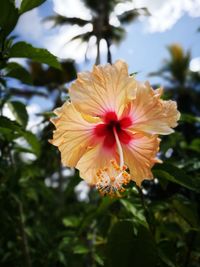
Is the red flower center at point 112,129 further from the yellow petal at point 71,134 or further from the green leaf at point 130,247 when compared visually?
the green leaf at point 130,247

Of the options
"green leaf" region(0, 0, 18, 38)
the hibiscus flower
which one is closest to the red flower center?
the hibiscus flower

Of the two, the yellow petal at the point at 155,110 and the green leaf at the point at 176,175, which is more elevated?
the yellow petal at the point at 155,110

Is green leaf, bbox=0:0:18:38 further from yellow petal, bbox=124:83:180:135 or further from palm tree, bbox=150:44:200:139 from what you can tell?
palm tree, bbox=150:44:200:139

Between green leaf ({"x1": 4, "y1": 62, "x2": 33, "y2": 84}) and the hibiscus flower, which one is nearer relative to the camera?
the hibiscus flower

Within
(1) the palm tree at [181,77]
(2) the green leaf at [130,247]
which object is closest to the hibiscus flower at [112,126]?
(2) the green leaf at [130,247]

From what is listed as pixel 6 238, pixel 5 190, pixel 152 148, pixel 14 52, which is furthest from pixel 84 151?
pixel 6 238

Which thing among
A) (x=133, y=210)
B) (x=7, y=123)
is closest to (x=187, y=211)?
(x=133, y=210)

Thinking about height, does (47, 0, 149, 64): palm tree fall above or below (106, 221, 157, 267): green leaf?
above
